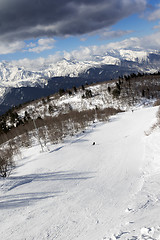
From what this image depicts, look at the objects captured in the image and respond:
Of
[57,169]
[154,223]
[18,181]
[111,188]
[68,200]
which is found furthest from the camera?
[57,169]

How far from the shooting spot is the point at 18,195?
1544cm

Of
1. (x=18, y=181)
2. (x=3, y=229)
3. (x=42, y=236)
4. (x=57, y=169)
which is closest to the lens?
(x=42, y=236)

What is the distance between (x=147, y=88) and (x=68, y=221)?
13243cm

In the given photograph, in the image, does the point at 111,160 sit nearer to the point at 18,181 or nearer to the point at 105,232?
the point at 18,181

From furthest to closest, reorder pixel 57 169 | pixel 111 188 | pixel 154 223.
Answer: pixel 57 169
pixel 111 188
pixel 154 223

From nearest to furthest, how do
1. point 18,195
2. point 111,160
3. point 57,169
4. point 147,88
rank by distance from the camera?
1. point 18,195
2. point 57,169
3. point 111,160
4. point 147,88

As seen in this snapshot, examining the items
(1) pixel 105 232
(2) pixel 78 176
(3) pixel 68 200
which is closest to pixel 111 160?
(2) pixel 78 176

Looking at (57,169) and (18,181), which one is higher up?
(18,181)

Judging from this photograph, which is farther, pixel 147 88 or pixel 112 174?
pixel 147 88

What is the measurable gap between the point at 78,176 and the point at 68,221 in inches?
367

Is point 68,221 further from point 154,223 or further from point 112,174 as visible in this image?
point 112,174

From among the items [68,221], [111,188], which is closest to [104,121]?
[111,188]

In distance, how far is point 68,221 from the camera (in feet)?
37.1

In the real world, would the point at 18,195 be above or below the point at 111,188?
above
